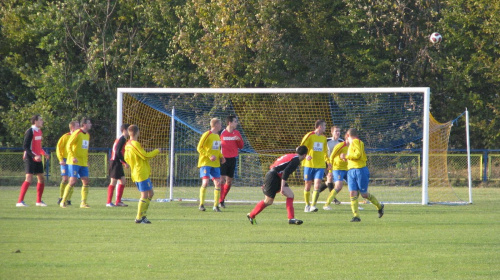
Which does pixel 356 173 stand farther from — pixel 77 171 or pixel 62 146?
pixel 62 146

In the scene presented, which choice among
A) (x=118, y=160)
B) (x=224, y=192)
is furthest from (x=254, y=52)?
(x=118, y=160)

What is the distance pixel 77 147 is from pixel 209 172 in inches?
114

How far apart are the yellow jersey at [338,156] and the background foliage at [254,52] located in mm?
14041

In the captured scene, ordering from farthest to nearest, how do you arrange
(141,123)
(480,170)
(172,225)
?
(480,170) < (141,123) < (172,225)

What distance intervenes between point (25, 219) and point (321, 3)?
821 inches

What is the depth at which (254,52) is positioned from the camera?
29078mm

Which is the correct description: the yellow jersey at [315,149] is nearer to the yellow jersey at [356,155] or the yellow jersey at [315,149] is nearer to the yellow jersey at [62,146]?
the yellow jersey at [356,155]

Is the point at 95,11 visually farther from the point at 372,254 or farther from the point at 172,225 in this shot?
the point at 372,254

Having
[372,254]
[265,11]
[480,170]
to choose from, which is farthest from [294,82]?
[372,254]

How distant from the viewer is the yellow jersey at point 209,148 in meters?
14.3

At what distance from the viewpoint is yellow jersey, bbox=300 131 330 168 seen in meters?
14.3

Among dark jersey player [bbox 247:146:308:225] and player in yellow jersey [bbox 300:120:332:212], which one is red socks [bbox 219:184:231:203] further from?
dark jersey player [bbox 247:146:308:225]

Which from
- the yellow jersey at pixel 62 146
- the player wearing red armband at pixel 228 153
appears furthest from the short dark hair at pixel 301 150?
the yellow jersey at pixel 62 146

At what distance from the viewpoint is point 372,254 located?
818cm
